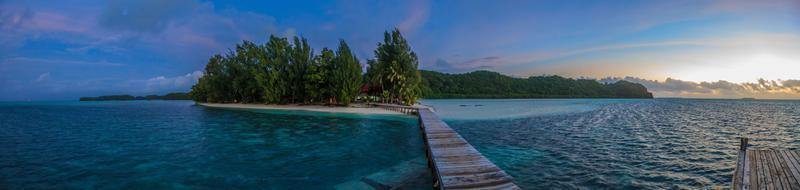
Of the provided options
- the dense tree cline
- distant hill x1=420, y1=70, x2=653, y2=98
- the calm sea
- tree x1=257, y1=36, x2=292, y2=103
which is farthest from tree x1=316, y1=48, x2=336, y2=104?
distant hill x1=420, y1=70, x2=653, y2=98

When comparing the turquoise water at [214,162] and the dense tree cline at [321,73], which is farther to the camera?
the dense tree cline at [321,73]

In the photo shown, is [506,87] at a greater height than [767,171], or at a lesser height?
greater

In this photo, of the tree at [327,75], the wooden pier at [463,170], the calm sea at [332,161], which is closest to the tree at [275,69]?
the tree at [327,75]

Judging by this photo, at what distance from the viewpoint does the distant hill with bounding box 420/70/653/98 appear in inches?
5507

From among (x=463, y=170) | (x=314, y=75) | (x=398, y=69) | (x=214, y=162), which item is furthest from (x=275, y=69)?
(x=463, y=170)

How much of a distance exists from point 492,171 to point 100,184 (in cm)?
1094

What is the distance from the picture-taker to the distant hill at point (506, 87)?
459 ft

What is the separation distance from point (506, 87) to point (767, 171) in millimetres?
154700

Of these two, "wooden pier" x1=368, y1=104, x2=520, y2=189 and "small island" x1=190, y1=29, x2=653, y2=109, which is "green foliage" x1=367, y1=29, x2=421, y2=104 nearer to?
"small island" x1=190, y1=29, x2=653, y2=109

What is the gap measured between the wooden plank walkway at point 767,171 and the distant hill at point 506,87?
118945 millimetres

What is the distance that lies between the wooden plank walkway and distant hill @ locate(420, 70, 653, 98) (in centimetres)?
11894

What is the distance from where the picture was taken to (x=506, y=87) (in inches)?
6132

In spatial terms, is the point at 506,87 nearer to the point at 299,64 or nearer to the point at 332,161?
the point at 299,64

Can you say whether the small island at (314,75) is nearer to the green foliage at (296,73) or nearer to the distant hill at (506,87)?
the green foliage at (296,73)
